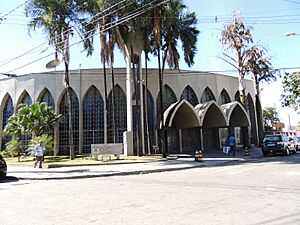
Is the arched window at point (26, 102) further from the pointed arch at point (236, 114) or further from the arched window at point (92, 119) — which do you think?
the pointed arch at point (236, 114)

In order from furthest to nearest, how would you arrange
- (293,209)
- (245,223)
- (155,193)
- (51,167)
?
(51,167)
(155,193)
(293,209)
(245,223)

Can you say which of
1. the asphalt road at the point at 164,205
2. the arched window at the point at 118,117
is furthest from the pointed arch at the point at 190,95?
the asphalt road at the point at 164,205

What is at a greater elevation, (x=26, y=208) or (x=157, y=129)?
(x=157, y=129)

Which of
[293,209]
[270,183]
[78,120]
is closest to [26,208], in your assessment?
[293,209]

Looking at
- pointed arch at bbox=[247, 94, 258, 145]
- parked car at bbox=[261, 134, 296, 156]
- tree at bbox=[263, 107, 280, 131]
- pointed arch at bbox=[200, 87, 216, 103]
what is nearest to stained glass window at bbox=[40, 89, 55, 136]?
pointed arch at bbox=[200, 87, 216, 103]

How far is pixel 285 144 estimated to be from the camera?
24.9 meters

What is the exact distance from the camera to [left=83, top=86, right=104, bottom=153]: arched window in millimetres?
31234

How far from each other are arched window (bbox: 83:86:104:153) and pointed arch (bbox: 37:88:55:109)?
3.41 m

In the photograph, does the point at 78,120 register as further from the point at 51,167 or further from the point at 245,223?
the point at 245,223

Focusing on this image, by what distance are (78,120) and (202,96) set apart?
1396cm

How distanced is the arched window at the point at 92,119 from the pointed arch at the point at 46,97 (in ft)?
11.2

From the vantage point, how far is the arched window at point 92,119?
31234 mm

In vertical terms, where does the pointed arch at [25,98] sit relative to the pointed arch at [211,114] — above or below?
above

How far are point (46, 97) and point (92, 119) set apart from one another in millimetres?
5416
